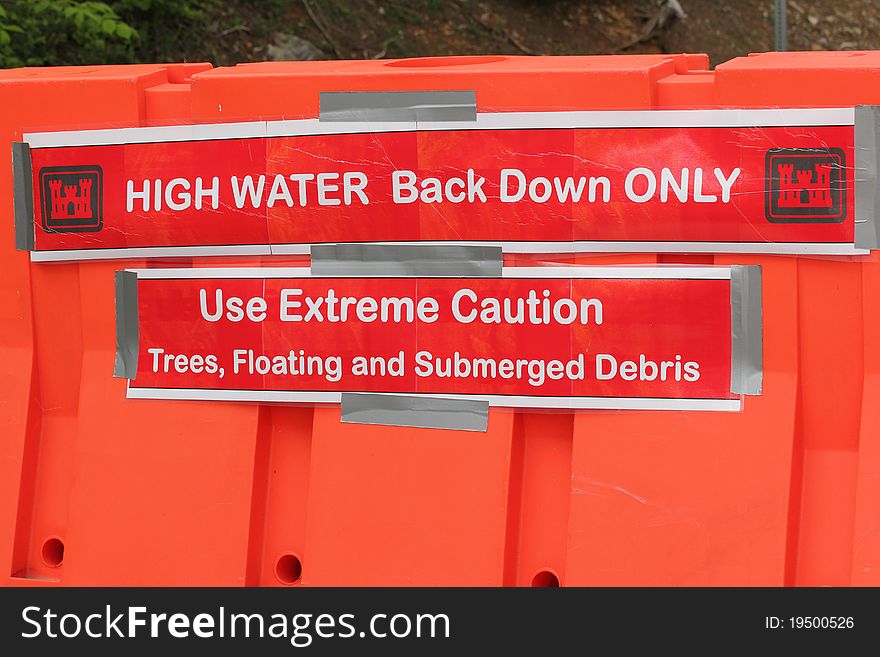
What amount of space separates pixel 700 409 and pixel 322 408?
40.2 inches

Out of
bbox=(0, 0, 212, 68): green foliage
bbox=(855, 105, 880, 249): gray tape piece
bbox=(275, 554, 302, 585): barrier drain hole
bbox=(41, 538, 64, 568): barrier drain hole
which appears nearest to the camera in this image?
bbox=(855, 105, 880, 249): gray tape piece

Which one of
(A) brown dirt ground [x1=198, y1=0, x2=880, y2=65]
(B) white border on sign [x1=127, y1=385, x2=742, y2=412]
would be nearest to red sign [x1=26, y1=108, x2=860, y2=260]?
(B) white border on sign [x1=127, y1=385, x2=742, y2=412]

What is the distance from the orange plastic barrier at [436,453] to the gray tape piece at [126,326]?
56 mm

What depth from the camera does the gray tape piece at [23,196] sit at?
132 inches

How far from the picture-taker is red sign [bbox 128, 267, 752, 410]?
2943 mm

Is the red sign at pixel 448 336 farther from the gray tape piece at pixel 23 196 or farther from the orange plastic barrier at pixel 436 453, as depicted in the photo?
the gray tape piece at pixel 23 196

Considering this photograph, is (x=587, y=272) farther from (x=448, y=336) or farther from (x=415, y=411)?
(x=415, y=411)

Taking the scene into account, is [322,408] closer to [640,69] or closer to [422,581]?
[422,581]

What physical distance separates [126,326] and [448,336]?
0.96 metres

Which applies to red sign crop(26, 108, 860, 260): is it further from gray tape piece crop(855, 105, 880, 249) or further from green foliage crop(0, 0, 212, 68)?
green foliage crop(0, 0, 212, 68)

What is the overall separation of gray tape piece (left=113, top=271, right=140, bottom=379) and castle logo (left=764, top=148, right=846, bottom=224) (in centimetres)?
176

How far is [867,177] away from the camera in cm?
278

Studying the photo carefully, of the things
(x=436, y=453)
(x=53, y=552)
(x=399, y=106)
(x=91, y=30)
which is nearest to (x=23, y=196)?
(x=53, y=552)

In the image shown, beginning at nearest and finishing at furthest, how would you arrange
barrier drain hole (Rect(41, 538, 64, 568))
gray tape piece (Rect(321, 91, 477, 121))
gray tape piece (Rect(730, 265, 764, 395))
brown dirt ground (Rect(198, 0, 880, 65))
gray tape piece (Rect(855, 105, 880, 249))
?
gray tape piece (Rect(855, 105, 880, 249)) → gray tape piece (Rect(730, 265, 764, 395)) → gray tape piece (Rect(321, 91, 477, 121)) → barrier drain hole (Rect(41, 538, 64, 568)) → brown dirt ground (Rect(198, 0, 880, 65))
